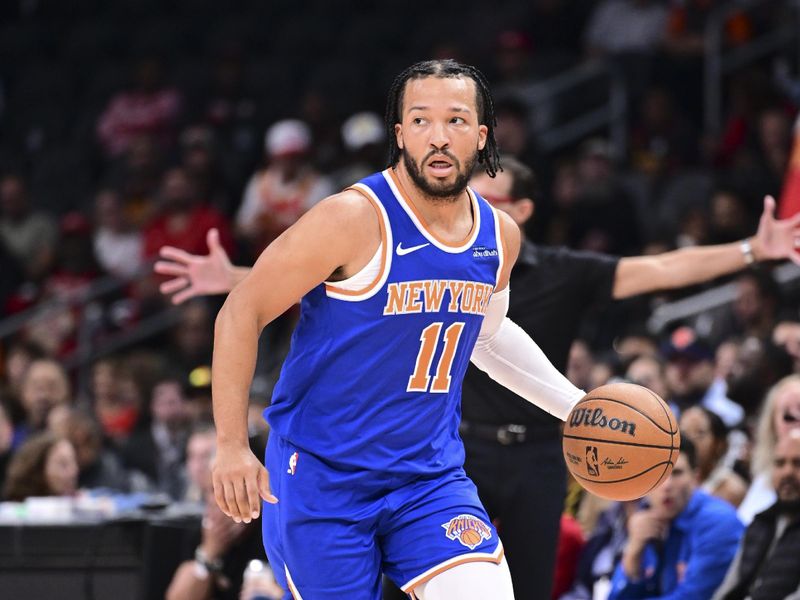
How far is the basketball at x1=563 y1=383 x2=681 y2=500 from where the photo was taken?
15.6 ft

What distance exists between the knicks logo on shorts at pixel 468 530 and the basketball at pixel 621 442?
21.4 inches

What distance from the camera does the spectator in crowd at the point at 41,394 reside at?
34.9ft

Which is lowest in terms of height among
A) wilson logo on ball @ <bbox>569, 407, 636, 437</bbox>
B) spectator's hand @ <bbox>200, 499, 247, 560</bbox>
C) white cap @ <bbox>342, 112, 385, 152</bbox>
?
spectator's hand @ <bbox>200, 499, 247, 560</bbox>

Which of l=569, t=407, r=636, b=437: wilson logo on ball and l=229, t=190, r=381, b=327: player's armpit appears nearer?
l=229, t=190, r=381, b=327: player's armpit

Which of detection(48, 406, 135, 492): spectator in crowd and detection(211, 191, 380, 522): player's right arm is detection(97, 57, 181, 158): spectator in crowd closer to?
detection(48, 406, 135, 492): spectator in crowd

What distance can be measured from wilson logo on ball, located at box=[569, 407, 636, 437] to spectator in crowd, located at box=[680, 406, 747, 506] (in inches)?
91.3

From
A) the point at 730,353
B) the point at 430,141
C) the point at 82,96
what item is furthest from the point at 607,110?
the point at 430,141

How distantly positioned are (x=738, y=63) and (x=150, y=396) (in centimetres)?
537

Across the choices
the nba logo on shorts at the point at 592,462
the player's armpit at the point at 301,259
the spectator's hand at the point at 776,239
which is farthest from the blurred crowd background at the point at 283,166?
the player's armpit at the point at 301,259

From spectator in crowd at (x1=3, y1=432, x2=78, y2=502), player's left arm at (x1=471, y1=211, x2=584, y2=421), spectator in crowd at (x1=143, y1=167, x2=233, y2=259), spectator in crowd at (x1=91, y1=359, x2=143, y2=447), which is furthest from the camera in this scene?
spectator in crowd at (x1=143, y1=167, x2=233, y2=259)

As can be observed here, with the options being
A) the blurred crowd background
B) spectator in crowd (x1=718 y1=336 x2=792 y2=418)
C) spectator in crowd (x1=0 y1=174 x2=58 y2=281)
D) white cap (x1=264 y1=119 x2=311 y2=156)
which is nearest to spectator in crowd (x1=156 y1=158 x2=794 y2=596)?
the blurred crowd background

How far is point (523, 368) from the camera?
4957 millimetres

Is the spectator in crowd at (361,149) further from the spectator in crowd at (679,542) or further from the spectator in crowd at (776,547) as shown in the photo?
the spectator in crowd at (776,547)

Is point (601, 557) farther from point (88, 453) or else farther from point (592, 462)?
point (88, 453)
